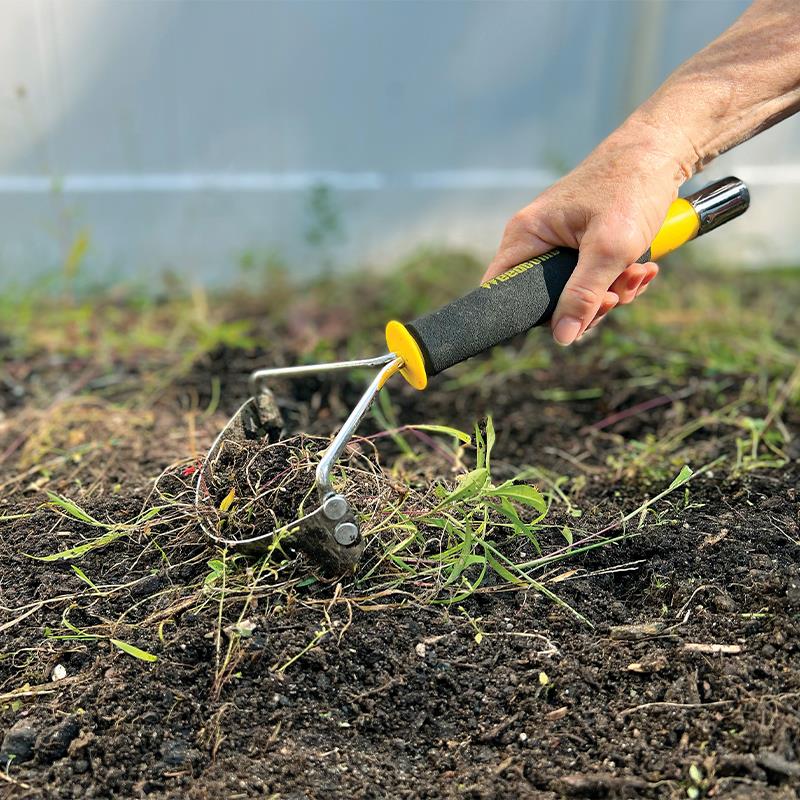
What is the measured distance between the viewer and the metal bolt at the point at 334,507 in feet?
4.66

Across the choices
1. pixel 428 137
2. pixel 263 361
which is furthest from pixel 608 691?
pixel 428 137

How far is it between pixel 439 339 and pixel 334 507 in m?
0.34

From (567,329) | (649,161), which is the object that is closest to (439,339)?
(567,329)

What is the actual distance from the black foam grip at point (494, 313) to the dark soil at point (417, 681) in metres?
0.42

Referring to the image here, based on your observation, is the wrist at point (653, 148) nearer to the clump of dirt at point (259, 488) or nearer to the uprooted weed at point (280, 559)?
the uprooted weed at point (280, 559)

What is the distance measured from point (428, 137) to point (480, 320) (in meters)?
2.66

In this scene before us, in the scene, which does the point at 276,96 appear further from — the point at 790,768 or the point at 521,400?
the point at 790,768

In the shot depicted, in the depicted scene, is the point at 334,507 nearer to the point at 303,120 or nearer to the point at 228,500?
the point at 228,500

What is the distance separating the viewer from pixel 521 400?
8.82ft

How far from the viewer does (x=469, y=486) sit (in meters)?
1.58

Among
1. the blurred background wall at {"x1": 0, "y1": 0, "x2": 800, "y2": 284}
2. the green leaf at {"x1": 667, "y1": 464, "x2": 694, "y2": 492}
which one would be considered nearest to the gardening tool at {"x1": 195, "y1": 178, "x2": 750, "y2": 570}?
the green leaf at {"x1": 667, "y1": 464, "x2": 694, "y2": 492}

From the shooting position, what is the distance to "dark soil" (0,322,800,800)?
1327 millimetres

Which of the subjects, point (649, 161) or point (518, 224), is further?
point (518, 224)

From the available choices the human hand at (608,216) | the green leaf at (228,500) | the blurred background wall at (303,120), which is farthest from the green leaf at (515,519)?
the blurred background wall at (303,120)
